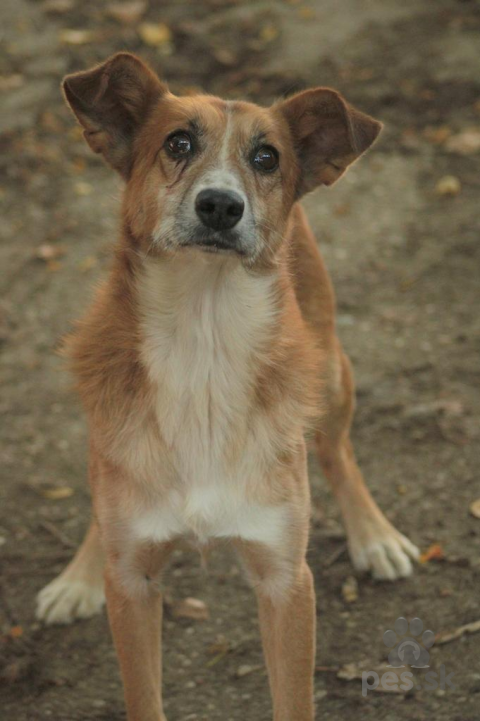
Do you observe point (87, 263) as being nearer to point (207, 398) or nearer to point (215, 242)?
point (207, 398)

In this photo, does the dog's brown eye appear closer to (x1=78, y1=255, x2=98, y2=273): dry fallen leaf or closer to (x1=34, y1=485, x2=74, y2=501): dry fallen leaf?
(x1=34, y1=485, x2=74, y2=501): dry fallen leaf

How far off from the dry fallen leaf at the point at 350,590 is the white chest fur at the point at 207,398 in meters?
1.09

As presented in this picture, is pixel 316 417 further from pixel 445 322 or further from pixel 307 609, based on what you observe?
pixel 445 322

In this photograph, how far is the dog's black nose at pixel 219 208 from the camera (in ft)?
8.89

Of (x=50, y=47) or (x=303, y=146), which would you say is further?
(x=50, y=47)

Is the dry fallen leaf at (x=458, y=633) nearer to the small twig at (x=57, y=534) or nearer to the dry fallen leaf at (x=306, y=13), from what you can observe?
the small twig at (x=57, y=534)

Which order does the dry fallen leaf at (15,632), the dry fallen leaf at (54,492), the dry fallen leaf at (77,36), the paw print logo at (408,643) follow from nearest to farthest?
the paw print logo at (408,643) < the dry fallen leaf at (15,632) < the dry fallen leaf at (54,492) < the dry fallen leaf at (77,36)

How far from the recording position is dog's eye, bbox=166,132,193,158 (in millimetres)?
2990

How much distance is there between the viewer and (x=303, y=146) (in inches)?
132

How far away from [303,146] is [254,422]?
3.37ft

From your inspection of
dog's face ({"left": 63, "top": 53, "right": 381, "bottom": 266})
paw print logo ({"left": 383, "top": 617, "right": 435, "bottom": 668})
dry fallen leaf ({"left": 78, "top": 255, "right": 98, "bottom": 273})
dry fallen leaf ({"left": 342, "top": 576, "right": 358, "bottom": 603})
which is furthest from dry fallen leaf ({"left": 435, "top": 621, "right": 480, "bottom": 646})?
dry fallen leaf ({"left": 78, "top": 255, "right": 98, "bottom": 273})

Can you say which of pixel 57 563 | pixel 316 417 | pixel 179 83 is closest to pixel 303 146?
pixel 316 417

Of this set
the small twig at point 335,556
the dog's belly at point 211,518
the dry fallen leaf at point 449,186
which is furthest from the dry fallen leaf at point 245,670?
the dry fallen leaf at point 449,186

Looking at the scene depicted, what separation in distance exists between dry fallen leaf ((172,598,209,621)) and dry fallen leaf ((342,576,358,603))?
564 millimetres
